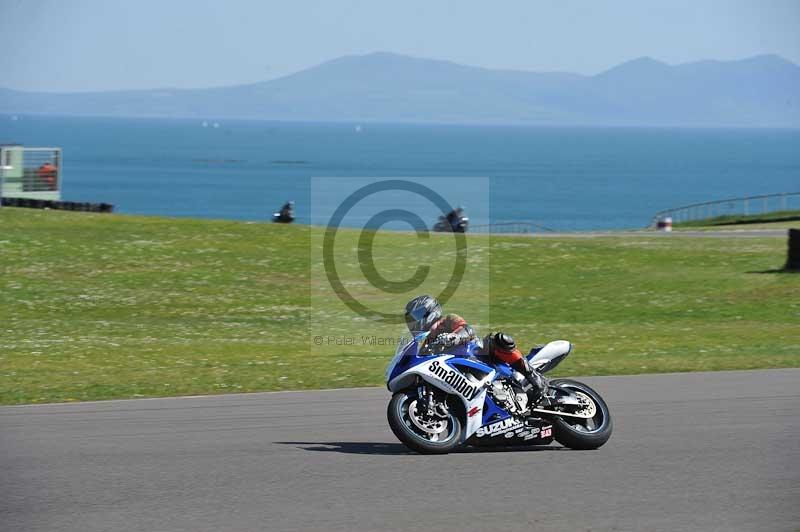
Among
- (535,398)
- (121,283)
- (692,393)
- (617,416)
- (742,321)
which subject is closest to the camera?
(535,398)

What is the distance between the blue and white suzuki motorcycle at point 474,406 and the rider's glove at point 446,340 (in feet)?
0.31

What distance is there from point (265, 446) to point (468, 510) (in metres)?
2.99

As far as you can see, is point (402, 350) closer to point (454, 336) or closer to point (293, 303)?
point (454, 336)

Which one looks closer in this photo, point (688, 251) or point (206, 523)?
point (206, 523)

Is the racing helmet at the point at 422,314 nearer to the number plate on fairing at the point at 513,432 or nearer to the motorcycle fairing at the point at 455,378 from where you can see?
the motorcycle fairing at the point at 455,378

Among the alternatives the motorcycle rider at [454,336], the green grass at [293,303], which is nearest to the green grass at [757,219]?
the green grass at [293,303]

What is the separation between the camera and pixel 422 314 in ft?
34.3

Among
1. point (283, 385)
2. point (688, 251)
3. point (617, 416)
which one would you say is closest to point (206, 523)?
point (617, 416)

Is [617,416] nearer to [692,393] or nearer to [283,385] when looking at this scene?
[692,393]

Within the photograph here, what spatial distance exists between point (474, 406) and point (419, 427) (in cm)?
56

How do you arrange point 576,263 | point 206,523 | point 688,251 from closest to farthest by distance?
point 206,523 < point 576,263 < point 688,251

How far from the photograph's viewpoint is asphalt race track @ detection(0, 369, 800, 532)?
26.5 feet

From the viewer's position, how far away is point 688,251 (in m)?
34.4

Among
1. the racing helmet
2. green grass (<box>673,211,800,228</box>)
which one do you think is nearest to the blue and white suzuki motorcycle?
the racing helmet
